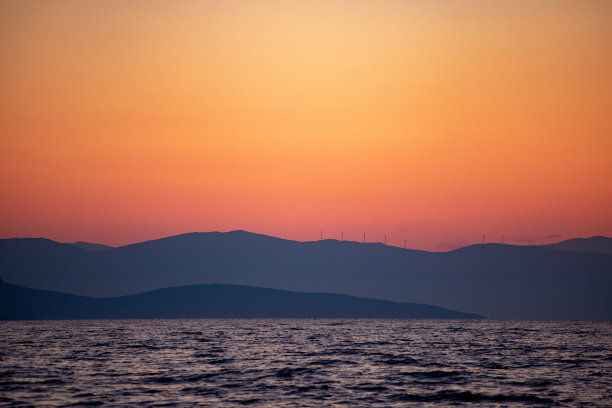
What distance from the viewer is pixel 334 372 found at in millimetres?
59281

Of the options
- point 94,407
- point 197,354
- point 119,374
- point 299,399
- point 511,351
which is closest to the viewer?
point 94,407

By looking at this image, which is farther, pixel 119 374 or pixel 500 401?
pixel 119 374

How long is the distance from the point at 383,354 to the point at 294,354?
10.6 meters

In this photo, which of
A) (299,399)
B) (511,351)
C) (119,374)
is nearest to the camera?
(299,399)

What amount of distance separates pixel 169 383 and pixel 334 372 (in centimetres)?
1530

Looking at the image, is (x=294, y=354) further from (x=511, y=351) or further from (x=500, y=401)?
(x=500, y=401)

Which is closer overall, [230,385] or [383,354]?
[230,385]

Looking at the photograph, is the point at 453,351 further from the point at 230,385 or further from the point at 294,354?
the point at 230,385

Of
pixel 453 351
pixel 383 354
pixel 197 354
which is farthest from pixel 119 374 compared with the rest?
pixel 453 351

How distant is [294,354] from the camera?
266ft

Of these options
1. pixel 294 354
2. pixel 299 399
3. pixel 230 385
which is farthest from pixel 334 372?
pixel 294 354

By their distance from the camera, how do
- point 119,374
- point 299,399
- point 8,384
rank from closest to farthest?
point 299,399 < point 8,384 < point 119,374

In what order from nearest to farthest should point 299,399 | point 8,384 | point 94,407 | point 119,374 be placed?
point 94,407 < point 299,399 < point 8,384 < point 119,374

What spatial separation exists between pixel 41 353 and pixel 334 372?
127ft
